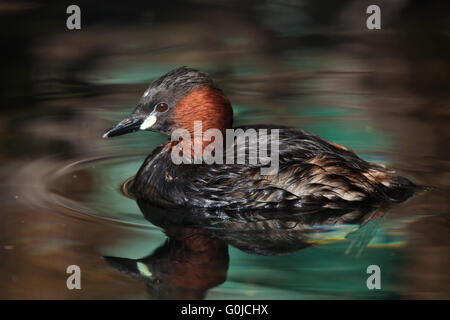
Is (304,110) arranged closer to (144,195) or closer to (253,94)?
(253,94)

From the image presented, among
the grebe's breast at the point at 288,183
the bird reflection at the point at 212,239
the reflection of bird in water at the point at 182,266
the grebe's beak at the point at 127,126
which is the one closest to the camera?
the reflection of bird in water at the point at 182,266

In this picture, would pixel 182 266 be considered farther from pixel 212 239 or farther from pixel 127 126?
pixel 127 126

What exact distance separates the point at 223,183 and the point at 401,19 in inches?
239

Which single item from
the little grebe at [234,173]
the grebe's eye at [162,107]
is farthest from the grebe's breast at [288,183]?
the grebe's eye at [162,107]

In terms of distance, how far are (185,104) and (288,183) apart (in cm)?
93

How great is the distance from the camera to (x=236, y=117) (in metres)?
8.22

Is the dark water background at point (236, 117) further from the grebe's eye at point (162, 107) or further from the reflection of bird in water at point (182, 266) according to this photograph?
the grebe's eye at point (162, 107)

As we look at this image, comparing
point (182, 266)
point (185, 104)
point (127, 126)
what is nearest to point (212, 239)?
point (182, 266)

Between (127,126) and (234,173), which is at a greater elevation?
(127,126)

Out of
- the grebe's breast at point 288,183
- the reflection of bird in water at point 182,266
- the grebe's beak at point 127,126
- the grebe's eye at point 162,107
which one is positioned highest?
the grebe's eye at point 162,107

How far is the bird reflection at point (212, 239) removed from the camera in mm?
5176

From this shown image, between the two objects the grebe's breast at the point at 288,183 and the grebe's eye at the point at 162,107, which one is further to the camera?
the grebe's eye at the point at 162,107

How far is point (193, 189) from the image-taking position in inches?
247

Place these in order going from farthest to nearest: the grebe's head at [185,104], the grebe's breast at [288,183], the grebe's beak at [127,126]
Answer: the grebe's beak at [127,126]
the grebe's head at [185,104]
the grebe's breast at [288,183]
